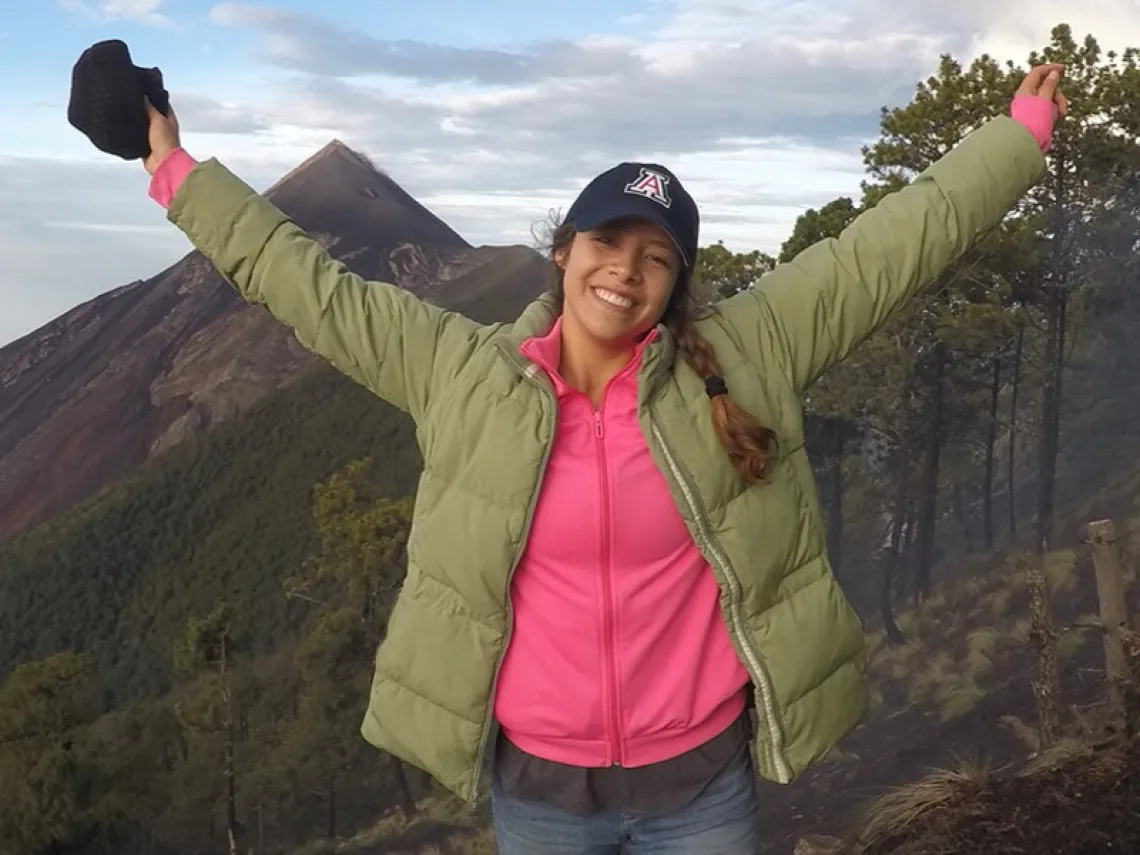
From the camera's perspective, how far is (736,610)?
145 centimetres

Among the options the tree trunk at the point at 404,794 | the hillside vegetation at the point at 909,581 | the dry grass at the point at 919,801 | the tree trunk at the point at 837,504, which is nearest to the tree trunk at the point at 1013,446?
the hillside vegetation at the point at 909,581

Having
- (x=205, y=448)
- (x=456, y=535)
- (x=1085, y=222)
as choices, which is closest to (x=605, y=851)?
(x=456, y=535)

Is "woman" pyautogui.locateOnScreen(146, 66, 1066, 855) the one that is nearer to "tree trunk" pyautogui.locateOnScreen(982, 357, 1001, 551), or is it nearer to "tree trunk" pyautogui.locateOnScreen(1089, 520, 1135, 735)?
"tree trunk" pyautogui.locateOnScreen(1089, 520, 1135, 735)

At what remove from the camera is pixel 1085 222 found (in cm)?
693

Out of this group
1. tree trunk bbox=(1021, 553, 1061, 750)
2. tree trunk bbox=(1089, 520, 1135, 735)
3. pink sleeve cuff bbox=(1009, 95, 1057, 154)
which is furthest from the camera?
tree trunk bbox=(1021, 553, 1061, 750)

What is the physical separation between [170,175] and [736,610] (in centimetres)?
102

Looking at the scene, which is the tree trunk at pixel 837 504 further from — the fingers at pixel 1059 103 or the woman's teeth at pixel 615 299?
the woman's teeth at pixel 615 299

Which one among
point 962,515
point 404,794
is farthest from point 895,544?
point 404,794

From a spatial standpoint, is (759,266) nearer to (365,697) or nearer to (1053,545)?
(1053,545)

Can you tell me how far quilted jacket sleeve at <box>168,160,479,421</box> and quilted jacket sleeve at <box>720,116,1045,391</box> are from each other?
1.42 ft

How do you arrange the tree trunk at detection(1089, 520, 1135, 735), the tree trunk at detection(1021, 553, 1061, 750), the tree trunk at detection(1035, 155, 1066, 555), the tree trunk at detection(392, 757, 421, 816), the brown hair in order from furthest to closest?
the tree trunk at detection(392, 757, 421, 816) → the tree trunk at detection(1035, 155, 1066, 555) → the tree trunk at detection(1021, 553, 1061, 750) → the tree trunk at detection(1089, 520, 1135, 735) → the brown hair

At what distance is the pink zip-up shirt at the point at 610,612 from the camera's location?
4.69 ft

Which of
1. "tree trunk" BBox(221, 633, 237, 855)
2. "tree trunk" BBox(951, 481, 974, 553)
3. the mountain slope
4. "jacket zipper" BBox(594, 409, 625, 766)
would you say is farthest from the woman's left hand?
the mountain slope

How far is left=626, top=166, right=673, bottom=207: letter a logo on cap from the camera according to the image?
1439 millimetres
